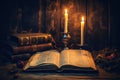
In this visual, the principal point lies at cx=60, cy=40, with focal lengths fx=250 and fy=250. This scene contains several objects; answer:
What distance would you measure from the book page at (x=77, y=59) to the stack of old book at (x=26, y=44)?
0.43 m

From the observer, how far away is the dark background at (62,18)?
3439 mm

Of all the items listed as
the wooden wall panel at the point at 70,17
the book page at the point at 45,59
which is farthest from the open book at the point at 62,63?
the wooden wall panel at the point at 70,17

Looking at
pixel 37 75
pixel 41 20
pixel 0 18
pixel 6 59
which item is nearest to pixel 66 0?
pixel 41 20

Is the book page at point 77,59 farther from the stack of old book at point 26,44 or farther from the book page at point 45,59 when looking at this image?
the stack of old book at point 26,44

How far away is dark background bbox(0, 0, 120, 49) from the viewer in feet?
11.3

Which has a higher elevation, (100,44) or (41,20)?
(41,20)

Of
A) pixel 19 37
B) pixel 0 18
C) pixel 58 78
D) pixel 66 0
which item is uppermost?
pixel 66 0

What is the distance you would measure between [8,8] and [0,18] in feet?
0.58

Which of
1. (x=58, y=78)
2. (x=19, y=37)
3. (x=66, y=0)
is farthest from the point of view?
(x=66, y=0)

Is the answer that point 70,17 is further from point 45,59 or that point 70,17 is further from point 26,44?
point 45,59

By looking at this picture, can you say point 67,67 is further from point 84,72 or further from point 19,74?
point 19,74

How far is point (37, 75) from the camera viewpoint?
2297 millimetres

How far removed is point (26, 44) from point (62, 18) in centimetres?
85

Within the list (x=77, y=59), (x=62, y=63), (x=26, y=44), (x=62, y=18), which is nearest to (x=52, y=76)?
(x=62, y=63)
